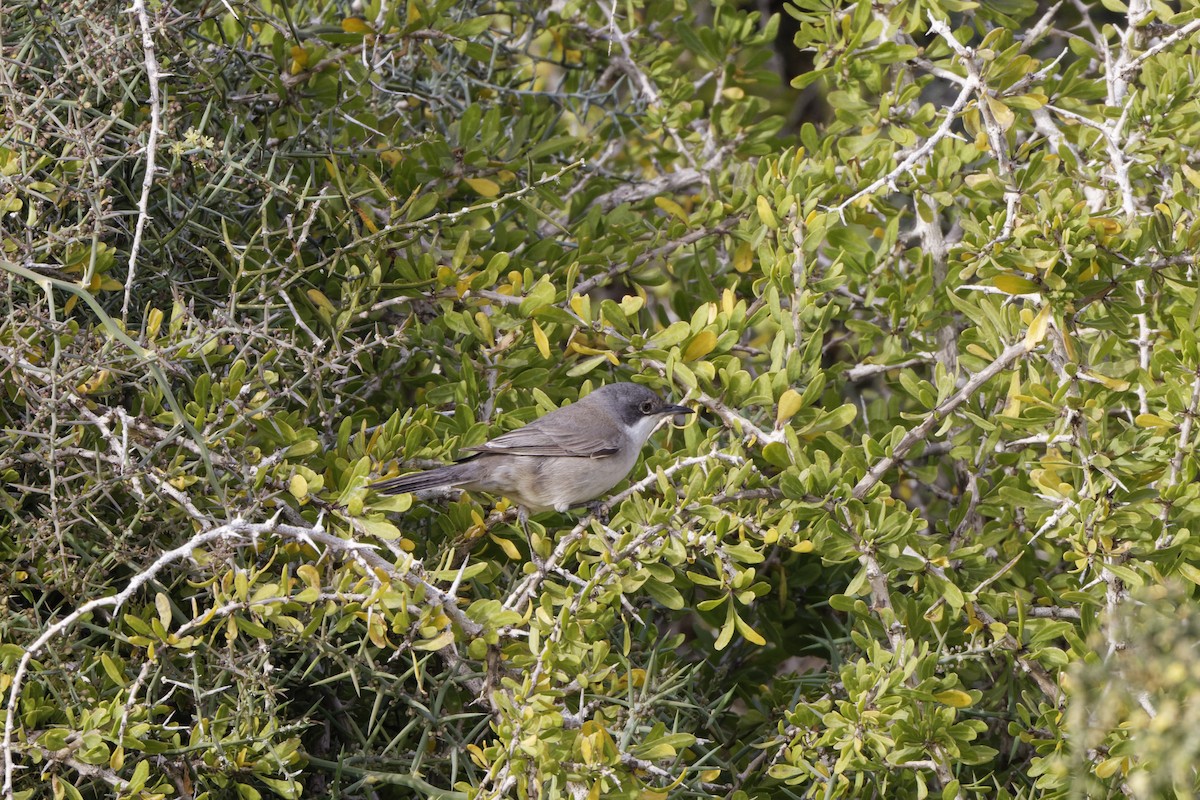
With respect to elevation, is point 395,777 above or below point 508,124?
below

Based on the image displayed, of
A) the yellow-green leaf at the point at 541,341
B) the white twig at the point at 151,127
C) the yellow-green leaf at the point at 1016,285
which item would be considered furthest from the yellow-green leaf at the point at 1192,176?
the white twig at the point at 151,127

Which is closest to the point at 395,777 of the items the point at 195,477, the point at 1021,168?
the point at 195,477

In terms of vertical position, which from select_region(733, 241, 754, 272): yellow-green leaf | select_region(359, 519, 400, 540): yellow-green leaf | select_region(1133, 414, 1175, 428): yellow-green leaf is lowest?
select_region(733, 241, 754, 272): yellow-green leaf

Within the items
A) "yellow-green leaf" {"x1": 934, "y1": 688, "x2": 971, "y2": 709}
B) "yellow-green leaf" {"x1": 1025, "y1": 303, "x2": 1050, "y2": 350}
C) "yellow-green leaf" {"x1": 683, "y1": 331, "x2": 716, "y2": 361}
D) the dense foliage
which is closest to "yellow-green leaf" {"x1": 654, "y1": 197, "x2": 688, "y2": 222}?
the dense foliage

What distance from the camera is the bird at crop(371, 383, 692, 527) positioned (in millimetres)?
3789

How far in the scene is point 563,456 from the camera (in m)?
4.38

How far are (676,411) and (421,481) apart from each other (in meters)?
0.93

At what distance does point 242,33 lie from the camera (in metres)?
3.42

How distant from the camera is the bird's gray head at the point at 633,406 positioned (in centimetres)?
463

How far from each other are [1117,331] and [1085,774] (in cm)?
116

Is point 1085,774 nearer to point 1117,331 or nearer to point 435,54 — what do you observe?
point 1117,331

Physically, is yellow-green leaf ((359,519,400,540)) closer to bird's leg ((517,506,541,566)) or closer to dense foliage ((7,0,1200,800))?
dense foliage ((7,0,1200,800))

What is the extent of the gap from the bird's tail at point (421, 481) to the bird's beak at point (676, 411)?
74 centimetres

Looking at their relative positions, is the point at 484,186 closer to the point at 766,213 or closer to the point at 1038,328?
the point at 766,213
